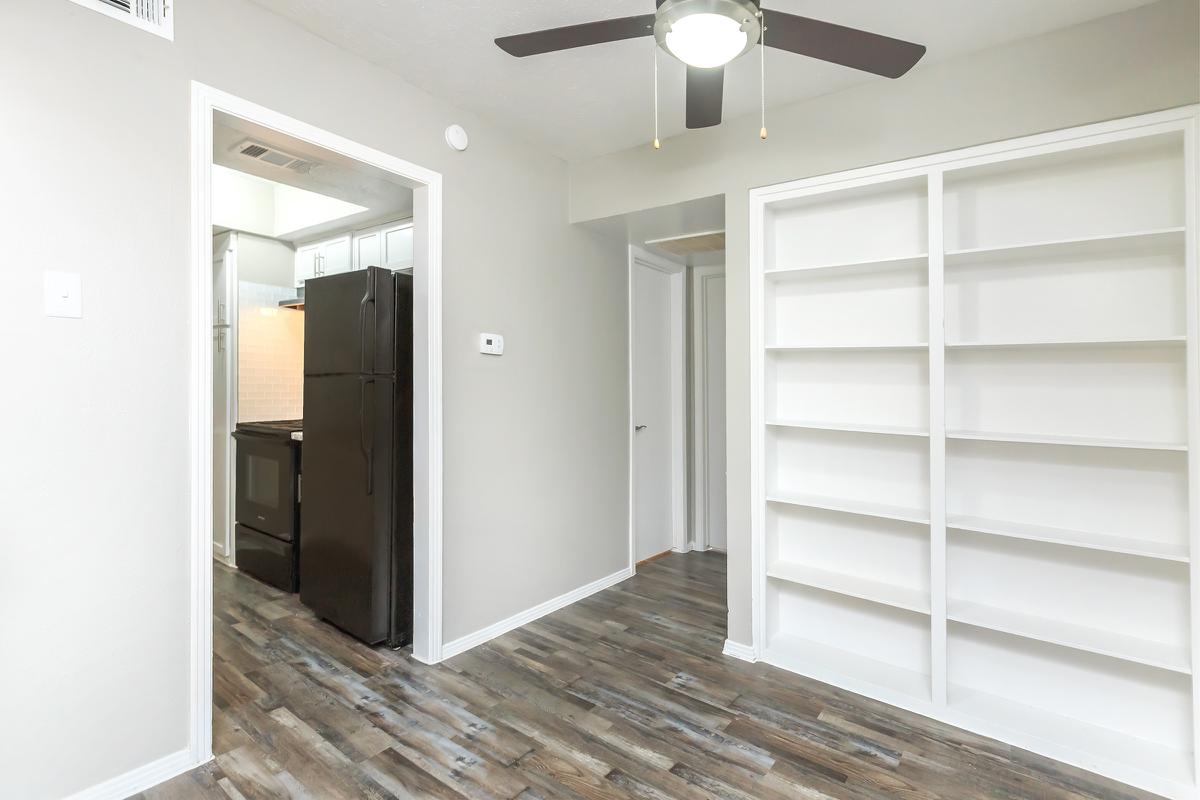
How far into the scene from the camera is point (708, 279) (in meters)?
4.48

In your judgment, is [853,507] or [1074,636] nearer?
[1074,636]

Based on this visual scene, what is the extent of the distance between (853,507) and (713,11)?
6.47 ft

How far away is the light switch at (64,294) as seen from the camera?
1.60 meters

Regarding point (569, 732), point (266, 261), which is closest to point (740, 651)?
point (569, 732)

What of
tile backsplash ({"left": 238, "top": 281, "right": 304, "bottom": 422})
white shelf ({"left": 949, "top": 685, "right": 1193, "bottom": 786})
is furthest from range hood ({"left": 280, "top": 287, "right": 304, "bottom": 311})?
white shelf ({"left": 949, "top": 685, "right": 1193, "bottom": 786})

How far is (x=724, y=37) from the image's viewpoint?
4.75ft

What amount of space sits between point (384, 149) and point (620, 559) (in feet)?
8.97

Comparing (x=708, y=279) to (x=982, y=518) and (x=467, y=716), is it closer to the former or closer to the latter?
(x=982, y=518)

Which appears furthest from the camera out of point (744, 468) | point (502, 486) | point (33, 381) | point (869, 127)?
point (502, 486)

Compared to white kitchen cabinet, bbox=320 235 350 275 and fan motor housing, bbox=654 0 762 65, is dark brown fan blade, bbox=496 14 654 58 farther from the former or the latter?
white kitchen cabinet, bbox=320 235 350 275

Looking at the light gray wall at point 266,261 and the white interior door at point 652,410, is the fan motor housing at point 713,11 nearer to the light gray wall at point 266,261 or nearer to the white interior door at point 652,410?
the white interior door at point 652,410

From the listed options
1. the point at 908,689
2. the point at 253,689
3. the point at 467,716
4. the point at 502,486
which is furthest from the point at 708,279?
the point at 253,689

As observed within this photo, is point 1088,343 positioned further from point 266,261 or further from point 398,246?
point 266,261

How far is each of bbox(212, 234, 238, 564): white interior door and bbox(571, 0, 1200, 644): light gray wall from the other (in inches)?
100
